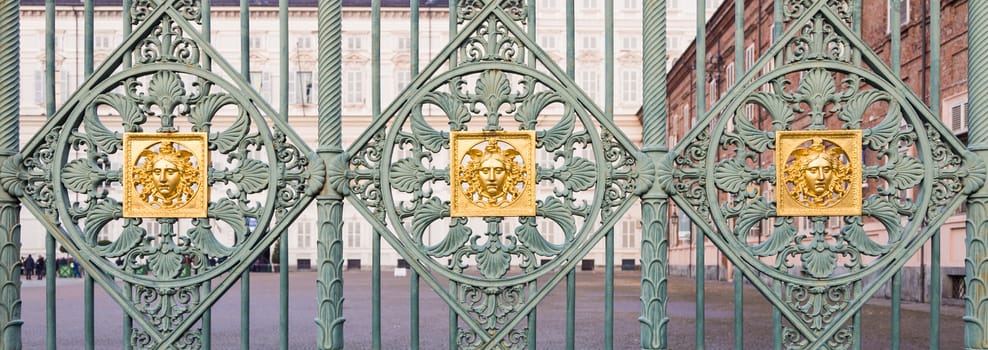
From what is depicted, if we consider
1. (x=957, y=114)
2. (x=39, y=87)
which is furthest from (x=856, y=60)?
(x=39, y=87)

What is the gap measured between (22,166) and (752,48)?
76.2 feet

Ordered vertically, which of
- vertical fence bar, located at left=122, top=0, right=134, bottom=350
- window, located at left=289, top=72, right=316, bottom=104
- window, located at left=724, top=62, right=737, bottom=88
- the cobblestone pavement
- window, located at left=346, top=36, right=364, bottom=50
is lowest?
the cobblestone pavement

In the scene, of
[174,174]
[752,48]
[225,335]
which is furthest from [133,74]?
[752,48]

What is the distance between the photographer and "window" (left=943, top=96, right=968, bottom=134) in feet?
52.0

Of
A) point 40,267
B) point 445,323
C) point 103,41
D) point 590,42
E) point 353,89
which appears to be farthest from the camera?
point 353,89

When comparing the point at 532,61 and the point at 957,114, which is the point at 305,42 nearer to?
the point at 957,114

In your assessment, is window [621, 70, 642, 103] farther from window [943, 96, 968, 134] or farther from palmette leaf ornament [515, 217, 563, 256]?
palmette leaf ornament [515, 217, 563, 256]

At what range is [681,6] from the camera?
1467 inches

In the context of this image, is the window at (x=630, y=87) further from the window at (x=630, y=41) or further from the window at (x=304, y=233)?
the window at (x=304, y=233)

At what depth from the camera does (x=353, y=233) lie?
4312 centimetres

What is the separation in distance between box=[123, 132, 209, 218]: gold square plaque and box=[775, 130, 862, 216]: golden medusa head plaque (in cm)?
361

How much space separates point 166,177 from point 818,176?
407 centimetres

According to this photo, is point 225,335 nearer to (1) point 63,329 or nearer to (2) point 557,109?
(1) point 63,329

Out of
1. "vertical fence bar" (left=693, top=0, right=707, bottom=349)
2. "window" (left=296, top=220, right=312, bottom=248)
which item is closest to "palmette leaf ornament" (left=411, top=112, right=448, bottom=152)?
"vertical fence bar" (left=693, top=0, right=707, bottom=349)
